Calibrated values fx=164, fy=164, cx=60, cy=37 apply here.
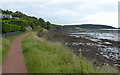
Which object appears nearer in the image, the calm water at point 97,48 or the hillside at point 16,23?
the calm water at point 97,48

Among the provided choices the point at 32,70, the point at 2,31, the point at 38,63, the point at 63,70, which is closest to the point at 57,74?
the point at 63,70

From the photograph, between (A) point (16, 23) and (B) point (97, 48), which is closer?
(B) point (97, 48)

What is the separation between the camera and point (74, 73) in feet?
28.7

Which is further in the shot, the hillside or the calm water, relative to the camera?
the hillside

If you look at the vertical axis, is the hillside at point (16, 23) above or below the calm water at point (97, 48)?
above

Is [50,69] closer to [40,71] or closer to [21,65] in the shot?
[40,71]

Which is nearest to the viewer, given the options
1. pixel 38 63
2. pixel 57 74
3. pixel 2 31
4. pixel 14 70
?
pixel 57 74

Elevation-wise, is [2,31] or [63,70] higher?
[2,31]

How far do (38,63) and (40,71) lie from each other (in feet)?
4.92

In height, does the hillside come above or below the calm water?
above

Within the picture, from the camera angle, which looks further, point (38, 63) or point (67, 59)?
point (67, 59)

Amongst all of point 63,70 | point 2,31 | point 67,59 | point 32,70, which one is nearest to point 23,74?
point 32,70

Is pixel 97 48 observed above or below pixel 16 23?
below

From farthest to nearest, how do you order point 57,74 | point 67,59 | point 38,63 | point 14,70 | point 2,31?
1. point 2,31
2. point 67,59
3. point 38,63
4. point 14,70
5. point 57,74
